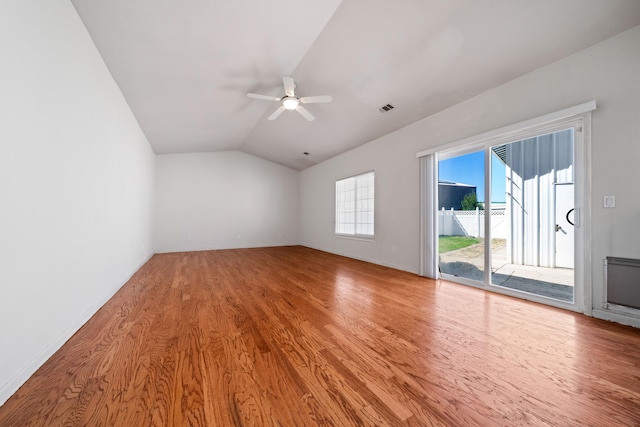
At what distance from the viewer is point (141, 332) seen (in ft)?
6.49

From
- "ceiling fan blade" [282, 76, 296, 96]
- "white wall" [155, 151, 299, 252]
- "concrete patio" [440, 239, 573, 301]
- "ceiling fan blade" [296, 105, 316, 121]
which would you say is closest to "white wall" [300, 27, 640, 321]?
"concrete patio" [440, 239, 573, 301]

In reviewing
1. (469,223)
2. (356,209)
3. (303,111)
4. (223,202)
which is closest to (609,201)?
(469,223)

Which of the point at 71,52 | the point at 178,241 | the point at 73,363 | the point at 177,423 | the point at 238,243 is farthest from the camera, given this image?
the point at 238,243

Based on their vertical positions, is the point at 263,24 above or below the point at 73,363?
above

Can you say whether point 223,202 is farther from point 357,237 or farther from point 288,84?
point 288,84

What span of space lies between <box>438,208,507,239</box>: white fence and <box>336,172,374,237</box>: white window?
5.48 feet

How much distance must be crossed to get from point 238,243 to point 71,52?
597 cm

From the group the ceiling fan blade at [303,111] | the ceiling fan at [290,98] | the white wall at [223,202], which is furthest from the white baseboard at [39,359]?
the white wall at [223,202]

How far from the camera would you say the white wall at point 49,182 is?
1.26 metres

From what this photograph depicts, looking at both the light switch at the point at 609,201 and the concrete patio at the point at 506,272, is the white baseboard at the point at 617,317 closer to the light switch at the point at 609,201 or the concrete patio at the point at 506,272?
the concrete patio at the point at 506,272

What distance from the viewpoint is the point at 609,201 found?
85.8 inches

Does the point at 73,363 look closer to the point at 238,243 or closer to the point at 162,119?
the point at 162,119

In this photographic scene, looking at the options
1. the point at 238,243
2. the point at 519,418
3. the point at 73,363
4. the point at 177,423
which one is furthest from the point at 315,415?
the point at 238,243

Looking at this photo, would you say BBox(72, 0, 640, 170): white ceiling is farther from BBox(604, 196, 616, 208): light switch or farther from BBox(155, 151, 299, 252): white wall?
BBox(155, 151, 299, 252): white wall
